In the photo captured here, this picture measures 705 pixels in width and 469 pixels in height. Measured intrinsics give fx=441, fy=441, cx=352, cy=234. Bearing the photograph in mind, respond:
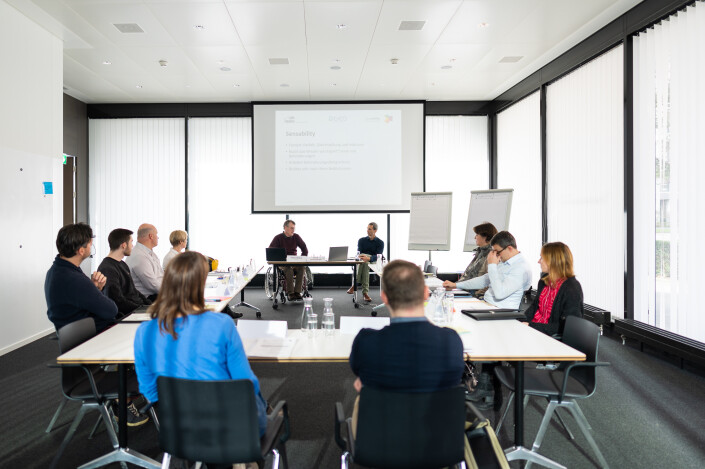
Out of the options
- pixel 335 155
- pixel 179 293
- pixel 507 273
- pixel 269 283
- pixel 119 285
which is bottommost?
pixel 269 283

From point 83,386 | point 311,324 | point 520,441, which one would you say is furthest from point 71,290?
point 520,441

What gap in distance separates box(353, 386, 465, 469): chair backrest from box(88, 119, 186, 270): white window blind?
7.78m

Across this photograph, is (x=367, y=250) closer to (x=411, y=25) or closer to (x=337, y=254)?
(x=337, y=254)

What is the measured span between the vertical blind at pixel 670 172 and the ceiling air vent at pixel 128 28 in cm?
550

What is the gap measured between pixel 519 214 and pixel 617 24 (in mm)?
3394

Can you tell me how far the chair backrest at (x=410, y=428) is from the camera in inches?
57.0

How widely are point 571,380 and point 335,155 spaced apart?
5723mm

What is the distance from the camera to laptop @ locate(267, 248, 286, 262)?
684 cm

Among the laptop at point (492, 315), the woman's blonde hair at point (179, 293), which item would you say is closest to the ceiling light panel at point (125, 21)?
the woman's blonde hair at point (179, 293)

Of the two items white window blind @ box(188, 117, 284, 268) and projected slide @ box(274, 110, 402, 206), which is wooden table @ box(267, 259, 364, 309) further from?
white window blind @ box(188, 117, 284, 268)

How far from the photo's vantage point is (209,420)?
1561mm

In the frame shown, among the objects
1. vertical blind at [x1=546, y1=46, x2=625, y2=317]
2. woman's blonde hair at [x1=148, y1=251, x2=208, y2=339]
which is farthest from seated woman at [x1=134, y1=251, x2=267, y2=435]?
vertical blind at [x1=546, y1=46, x2=625, y2=317]

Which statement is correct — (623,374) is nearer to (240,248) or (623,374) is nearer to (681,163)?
(681,163)

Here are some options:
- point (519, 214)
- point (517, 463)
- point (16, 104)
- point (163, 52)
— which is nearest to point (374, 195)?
point (519, 214)
